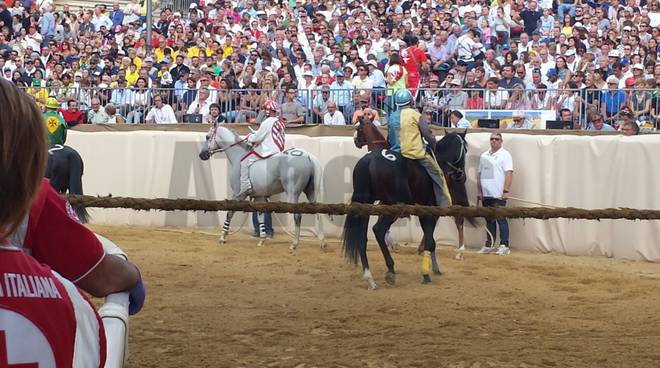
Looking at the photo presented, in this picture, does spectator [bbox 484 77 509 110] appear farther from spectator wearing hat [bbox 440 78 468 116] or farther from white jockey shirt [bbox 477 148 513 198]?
white jockey shirt [bbox 477 148 513 198]

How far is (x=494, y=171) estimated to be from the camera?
14.5m

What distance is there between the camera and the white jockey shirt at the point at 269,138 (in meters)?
15.2

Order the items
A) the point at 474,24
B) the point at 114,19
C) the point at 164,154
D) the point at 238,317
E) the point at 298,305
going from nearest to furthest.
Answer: the point at 238,317 → the point at 298,305 → the point at 164,154 → the point at 474,24 → the point at 114,19

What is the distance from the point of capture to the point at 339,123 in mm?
17844

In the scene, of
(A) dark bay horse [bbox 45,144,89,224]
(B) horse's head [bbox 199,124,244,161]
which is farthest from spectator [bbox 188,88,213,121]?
(A) dark bay horse [bbox 45,144,89,224]

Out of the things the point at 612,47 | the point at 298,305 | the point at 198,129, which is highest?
the point at 612,47

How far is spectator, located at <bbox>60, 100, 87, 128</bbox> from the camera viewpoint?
19.2 metres

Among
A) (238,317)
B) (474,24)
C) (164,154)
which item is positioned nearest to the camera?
(238,317)

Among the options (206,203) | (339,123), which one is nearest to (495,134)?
(339,123)

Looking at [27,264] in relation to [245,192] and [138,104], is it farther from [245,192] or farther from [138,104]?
[138,104]

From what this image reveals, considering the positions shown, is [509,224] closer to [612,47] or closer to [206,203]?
[612,47]

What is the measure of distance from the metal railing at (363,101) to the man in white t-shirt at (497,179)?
191cm

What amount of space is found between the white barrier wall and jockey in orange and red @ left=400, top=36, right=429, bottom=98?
2.59 metres

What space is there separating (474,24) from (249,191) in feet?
24.8
